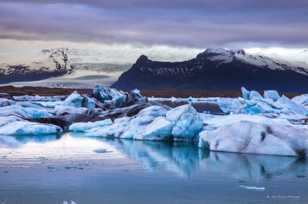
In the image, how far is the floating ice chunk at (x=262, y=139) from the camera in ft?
52.7

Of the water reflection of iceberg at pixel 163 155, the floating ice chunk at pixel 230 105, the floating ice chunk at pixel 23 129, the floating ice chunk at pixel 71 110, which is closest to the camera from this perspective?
the water reflection of iceberg at pixel 163 155

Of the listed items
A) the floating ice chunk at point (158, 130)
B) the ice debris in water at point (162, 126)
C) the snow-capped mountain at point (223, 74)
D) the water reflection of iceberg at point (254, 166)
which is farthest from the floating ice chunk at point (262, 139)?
the snow-capped mountain at point (223, 74)

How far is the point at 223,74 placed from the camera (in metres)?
163

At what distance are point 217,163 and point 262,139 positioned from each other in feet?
6.65

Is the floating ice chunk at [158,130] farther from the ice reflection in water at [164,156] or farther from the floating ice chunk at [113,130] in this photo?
the floating ice chunk at [113,130]

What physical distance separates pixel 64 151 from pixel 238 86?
144634 millimetres

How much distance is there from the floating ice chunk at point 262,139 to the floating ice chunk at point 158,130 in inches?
96.5

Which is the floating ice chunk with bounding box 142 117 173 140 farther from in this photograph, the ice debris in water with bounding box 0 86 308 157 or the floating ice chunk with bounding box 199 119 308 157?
the floating ice chunk with bounding box 199 119 308 157

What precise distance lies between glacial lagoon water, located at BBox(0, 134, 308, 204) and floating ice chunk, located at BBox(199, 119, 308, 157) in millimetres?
352

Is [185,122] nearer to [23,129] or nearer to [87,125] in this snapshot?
[87,125]

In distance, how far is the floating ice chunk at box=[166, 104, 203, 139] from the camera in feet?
62.2

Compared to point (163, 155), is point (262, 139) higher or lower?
higher

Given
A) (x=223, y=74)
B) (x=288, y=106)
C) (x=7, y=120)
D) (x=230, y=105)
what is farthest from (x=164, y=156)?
(x=223, y=74)

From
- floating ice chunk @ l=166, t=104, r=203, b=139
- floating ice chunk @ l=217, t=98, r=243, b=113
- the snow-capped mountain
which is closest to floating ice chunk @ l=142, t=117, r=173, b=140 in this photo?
floating ice chunk @ l=166, t=104, r=203, b=139
